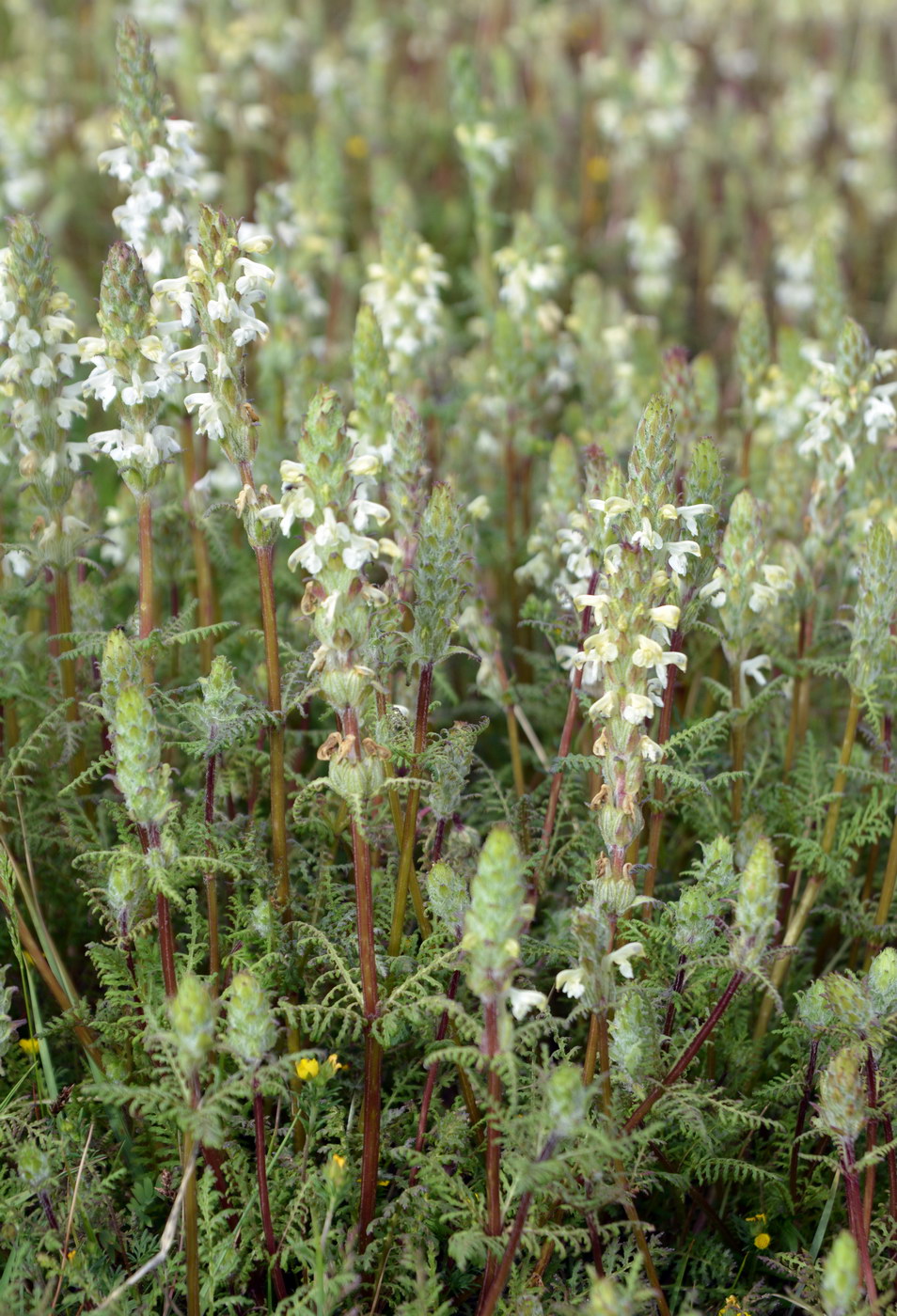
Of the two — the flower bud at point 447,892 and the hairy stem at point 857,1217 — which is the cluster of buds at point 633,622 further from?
the hairy stem at point 857,1217

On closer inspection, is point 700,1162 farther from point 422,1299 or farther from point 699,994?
point 422,1299

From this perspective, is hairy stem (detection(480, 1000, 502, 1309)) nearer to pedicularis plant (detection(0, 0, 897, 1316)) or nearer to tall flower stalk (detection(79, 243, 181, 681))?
pedicularis plant (detection(0, 0, 897, 1316))

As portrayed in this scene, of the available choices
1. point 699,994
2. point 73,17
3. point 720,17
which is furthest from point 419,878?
point 720,17

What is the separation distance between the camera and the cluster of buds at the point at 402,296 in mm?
4656

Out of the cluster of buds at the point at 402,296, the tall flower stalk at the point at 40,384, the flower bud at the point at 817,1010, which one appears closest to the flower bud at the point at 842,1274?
the flower bud at the point at 817,1010

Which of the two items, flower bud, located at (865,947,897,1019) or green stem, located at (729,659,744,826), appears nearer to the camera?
flower bud, located at (865,947,897,1019)

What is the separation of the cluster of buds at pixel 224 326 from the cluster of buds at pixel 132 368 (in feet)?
0.28

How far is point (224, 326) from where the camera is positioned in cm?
261

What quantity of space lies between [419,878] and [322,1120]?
62 centimetres

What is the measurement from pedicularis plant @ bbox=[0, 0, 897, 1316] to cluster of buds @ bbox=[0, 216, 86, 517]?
0.01 meters

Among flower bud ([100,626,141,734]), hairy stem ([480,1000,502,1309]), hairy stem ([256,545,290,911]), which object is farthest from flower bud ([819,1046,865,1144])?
flower bud ([100,626,141,734])

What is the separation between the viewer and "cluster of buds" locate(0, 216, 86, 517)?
9.72 ft

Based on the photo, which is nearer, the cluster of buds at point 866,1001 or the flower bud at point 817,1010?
the cluster of buds at point 866,1001

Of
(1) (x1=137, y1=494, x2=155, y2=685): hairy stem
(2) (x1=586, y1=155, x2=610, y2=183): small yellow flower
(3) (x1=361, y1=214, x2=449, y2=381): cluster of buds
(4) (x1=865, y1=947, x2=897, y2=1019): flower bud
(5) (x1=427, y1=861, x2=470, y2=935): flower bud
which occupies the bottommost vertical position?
(4) (x1=865, y1=947, x2=897, y2=1019): flower bud
